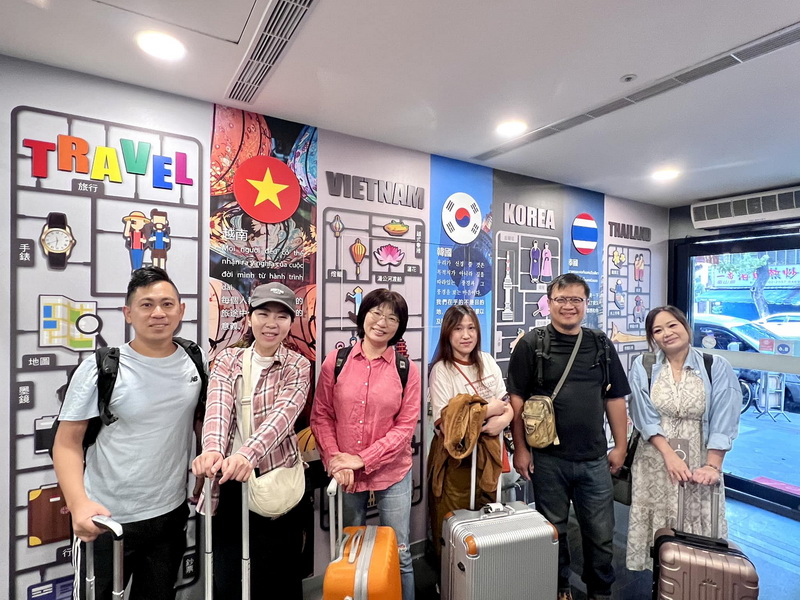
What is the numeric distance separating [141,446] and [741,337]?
15.7 ft

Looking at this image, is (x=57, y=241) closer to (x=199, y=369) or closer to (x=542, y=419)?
(x=199, y=369)

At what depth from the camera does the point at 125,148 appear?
182 centimetres

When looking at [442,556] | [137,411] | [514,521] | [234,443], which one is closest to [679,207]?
[514,521]

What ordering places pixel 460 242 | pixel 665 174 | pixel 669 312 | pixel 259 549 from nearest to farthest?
pixel 259 549 → pixel 669 312 → pixel 460 242 → pixel 665 174

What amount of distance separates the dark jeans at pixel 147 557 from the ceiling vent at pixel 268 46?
1.76 meters

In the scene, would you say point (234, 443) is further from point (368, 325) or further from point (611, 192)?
point (611, 192)

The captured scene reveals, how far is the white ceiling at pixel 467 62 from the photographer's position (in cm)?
134

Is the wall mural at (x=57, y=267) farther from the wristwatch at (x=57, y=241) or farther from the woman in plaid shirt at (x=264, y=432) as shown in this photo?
the woman in plaid shirt at (x=264, y=432)

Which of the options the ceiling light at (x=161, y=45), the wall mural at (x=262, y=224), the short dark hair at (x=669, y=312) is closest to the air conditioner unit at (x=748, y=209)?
the short dark hair at (x=669, y=312)

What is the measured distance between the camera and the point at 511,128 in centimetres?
229

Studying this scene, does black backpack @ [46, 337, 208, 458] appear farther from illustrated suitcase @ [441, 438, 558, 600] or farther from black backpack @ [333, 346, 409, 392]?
illustrated suitcase @ [441, 438, 558, 600]

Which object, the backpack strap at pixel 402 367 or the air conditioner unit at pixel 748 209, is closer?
the backpack strap at pixel 402 367

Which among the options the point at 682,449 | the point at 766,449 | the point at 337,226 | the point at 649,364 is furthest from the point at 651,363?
the point at 766,449

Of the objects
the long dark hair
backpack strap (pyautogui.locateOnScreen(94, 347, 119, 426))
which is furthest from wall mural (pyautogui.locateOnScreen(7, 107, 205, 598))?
the long dark hair
